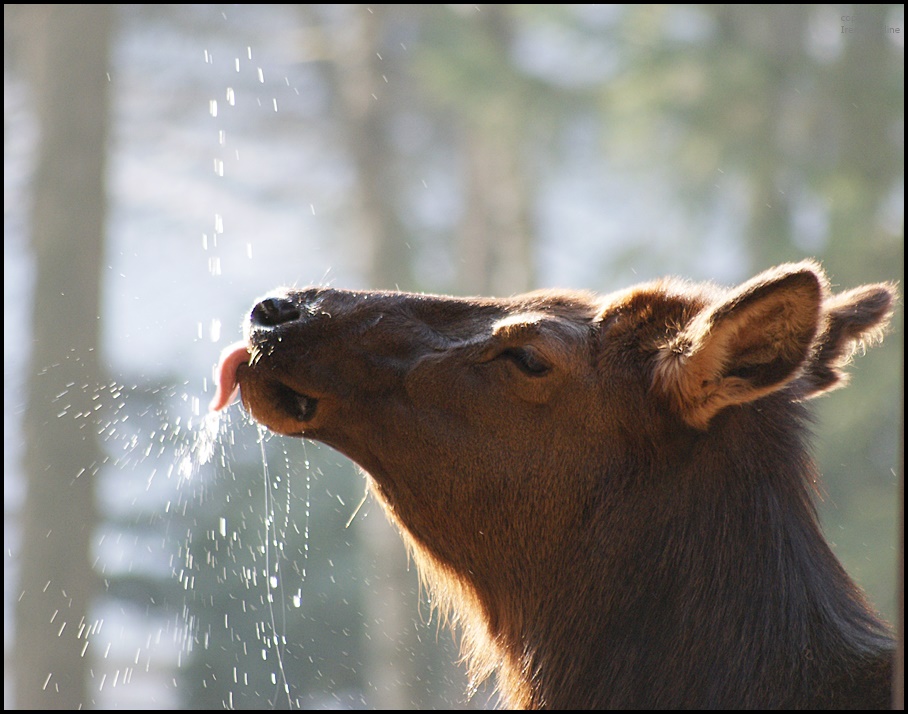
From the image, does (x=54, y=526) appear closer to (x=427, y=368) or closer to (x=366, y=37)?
(x=427, y=368)

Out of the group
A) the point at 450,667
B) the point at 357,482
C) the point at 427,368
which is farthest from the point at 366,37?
the point at 427,368

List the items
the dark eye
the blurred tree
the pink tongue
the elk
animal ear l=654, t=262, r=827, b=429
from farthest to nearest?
the blurred tree → the pink tongue → the dark eye → the elk → animal ear l=654, t=262, r=827, b=429

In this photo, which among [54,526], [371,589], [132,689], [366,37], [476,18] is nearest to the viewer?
[54,526]

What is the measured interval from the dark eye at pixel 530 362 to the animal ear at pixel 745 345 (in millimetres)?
346

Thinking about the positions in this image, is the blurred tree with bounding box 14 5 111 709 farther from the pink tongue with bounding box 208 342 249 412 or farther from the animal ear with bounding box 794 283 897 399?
the animal ear with bounding box 794 283 897 399

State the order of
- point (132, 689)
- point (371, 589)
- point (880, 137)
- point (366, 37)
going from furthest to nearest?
point (366, 37), point (371, 589), point (880, 137), point (132, 689)

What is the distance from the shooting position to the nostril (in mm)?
3250

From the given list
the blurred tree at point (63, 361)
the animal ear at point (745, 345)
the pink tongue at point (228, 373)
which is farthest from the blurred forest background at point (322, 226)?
the animal ear at point (745, 345)

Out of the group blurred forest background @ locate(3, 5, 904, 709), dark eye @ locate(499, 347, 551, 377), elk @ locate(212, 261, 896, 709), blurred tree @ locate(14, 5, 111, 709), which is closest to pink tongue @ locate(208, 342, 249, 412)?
elk @ locate(212, 261, 896, 709)

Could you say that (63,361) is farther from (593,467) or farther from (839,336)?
(839,336)

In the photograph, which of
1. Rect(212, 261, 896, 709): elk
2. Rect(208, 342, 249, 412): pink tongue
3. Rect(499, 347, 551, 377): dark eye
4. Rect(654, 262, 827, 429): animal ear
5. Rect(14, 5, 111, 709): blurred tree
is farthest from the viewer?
Rect(14, 5, 111, 709): blurred tree

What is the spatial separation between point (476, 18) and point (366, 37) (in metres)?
2.07

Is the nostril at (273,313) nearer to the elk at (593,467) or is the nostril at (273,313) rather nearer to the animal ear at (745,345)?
the elk at (593,467)

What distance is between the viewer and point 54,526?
10.1m
